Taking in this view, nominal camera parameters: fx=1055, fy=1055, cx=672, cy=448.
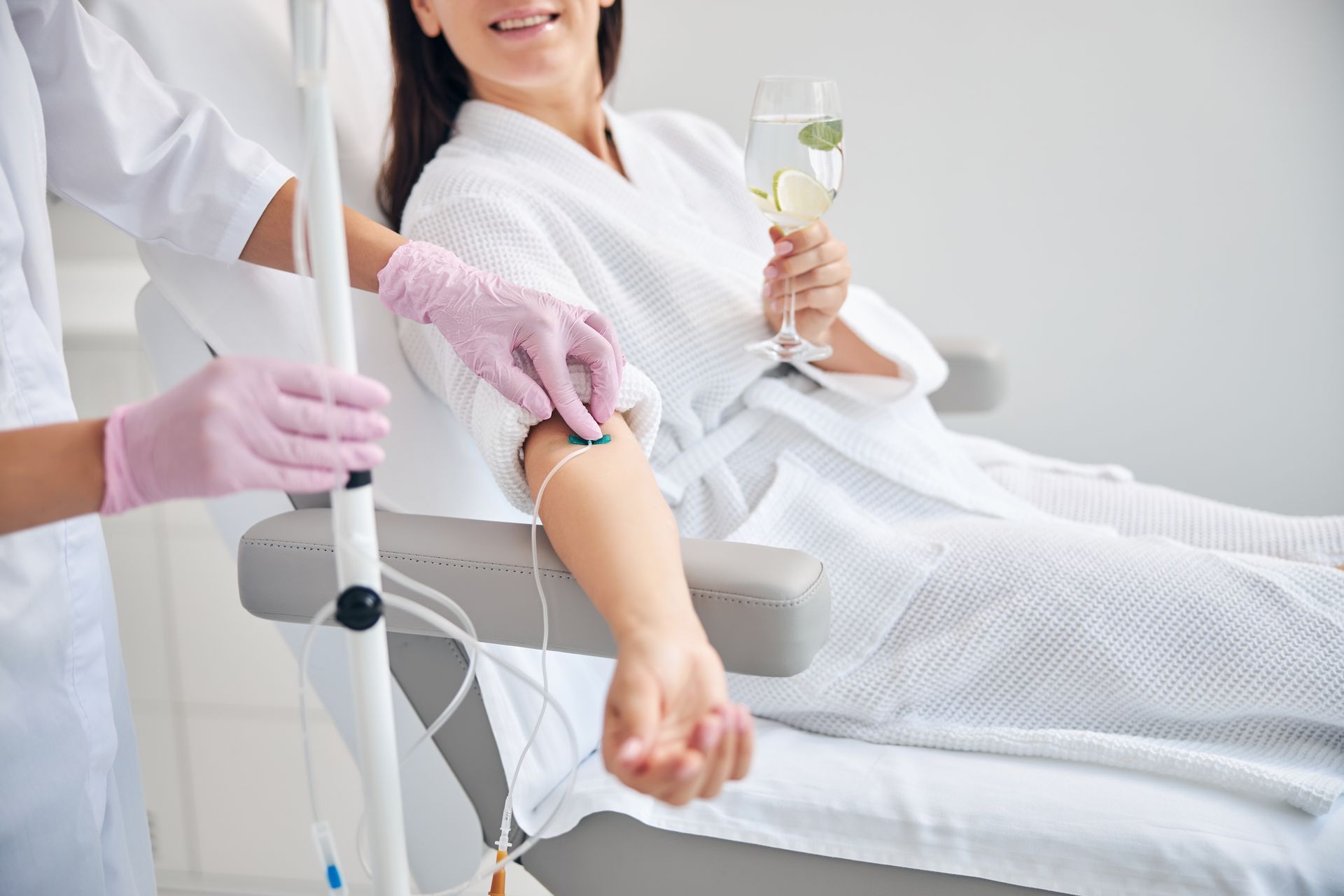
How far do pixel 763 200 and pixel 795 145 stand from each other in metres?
0.09

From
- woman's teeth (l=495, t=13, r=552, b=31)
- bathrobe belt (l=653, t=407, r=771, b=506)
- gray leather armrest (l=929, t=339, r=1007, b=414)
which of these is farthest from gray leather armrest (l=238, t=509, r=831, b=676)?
gray leather armrest (l=929, t=339, r=1007, b=414)

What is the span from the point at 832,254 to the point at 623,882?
2.47 feet

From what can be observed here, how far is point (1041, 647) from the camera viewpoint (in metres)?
1.10

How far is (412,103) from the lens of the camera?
1.40 m

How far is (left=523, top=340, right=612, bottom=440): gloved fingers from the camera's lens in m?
0.92

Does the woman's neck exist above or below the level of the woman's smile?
below

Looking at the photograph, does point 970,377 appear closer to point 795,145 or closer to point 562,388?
point 795,145

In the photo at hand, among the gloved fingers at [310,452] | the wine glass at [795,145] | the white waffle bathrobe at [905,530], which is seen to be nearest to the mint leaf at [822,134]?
the wine glass at [795,145]

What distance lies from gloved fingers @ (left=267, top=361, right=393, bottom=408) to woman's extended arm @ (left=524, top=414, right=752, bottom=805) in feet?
0.74

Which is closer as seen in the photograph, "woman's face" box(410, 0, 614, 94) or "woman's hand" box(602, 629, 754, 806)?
"woman's hand" box(602, 629, 754, 806)

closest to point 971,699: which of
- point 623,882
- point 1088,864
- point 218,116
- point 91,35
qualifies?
point 1088,864

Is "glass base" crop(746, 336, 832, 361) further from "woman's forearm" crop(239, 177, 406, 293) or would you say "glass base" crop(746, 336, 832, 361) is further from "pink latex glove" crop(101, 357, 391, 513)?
"pink latex glove" crop(101, 357, 391, 513)

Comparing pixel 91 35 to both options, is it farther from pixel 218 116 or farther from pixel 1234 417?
pixel 1234 417

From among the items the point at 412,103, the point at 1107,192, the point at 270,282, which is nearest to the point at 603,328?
the point at 270,282
